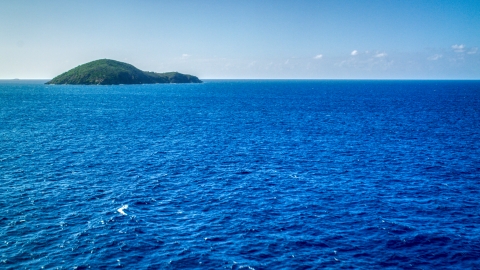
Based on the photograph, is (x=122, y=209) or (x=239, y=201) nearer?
(x=122, y=209)

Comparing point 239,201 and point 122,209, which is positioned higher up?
point 122,209

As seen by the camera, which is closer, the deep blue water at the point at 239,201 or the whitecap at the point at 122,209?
the deep blue water at the point at 239,201

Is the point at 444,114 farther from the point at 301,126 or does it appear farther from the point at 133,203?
the point at 133,203

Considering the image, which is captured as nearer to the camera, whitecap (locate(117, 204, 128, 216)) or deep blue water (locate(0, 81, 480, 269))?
deep blue water (locate(0, 81, 480, 269))

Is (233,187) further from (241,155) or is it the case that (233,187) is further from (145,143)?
(145,143)

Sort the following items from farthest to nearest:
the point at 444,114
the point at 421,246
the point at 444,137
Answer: the point at 444,114 < the point at 444,137 < the point at 421,246

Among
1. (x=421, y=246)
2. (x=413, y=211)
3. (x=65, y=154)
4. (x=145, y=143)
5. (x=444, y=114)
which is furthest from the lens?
(x=444, y=114)

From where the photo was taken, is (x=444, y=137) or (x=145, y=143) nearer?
(x=145, y=143)

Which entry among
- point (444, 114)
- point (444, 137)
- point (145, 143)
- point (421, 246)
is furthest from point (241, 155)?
point (444, 114)
